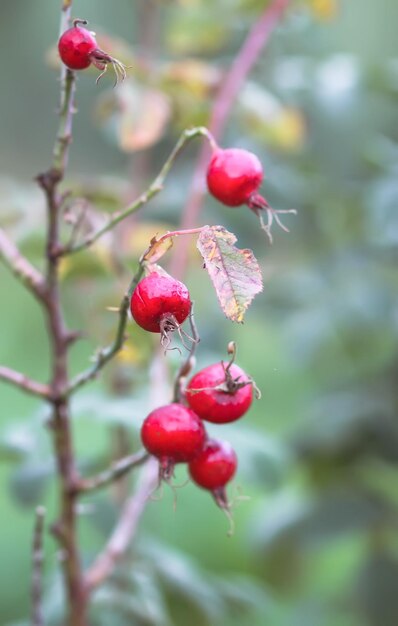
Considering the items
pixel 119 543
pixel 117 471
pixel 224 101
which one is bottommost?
pixel 119 543

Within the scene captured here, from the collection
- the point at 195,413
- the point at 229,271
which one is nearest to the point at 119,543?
the point at 195,413

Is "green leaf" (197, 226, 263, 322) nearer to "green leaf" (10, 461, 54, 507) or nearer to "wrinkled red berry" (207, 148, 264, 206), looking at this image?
"wrinkled red berry" (207, 148, 264, 206)

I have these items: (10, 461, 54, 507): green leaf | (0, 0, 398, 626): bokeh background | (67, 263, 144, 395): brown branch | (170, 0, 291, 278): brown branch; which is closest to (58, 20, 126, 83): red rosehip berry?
(67, 263, 144, 395): brown branch

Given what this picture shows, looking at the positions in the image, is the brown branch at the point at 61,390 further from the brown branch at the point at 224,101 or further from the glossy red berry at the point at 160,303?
the brown branch at the point at 224,101

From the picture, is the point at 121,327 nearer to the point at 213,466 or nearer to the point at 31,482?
the point at 213,466

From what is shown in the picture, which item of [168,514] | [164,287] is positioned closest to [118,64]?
[164,287]

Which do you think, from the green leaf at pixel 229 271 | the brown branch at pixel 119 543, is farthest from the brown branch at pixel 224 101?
the green leaf at pixel 229 271
